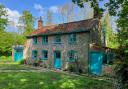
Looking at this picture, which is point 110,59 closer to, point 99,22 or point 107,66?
point 107,66

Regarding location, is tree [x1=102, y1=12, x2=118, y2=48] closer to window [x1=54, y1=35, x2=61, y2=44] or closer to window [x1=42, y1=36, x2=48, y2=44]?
window [x1=54, y1=35, x2=61, y2=44]

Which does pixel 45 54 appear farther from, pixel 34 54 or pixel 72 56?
pixel 72 56

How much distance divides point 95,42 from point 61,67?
710cm

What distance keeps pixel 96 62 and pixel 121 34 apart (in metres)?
9.07

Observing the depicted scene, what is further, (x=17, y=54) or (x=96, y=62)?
(x=17, y=54)

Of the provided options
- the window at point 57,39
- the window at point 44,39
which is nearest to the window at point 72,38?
the window at point 57,39

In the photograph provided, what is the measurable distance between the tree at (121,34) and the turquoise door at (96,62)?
6.27 m

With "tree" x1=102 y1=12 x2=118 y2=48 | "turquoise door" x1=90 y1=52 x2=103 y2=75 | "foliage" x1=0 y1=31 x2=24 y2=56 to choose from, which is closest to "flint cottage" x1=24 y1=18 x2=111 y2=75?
"turquoise door" x1=90 y1=52 x2=103 y2=75

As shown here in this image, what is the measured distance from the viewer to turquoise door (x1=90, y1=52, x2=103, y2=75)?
107ft

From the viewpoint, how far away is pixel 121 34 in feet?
81.1

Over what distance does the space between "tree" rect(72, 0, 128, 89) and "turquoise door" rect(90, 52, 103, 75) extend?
6.27 meters

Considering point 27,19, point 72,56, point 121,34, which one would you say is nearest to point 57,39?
point 72,56

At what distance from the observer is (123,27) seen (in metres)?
26.3

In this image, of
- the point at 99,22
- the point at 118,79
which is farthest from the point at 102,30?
the point at 118,79
